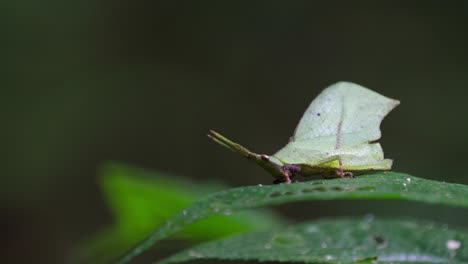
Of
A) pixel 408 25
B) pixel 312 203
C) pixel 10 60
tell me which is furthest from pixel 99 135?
pixel 408 25

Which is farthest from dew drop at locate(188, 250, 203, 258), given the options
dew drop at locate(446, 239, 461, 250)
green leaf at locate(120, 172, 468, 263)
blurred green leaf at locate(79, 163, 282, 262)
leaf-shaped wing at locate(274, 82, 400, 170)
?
blurred green leaf at locate(79, 163, 282, 262)

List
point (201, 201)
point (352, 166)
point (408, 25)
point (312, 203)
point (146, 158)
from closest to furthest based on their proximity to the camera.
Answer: point (201, 201)
point (352, 166)
point (312, 203)
point (146, 158)
point (408, 25)

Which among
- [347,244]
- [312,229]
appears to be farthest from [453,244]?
[312,229]

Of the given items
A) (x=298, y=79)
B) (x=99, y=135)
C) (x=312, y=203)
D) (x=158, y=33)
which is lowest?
(x=312, y=203)

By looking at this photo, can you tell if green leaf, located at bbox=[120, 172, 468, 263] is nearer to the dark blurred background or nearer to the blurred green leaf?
the blurred green leaf

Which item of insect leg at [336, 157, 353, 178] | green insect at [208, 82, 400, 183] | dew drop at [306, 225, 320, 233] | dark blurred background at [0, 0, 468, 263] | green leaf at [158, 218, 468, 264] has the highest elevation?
green insect at [208, 82, 400, 183]

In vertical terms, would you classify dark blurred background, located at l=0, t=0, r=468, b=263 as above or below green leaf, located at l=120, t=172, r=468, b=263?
below

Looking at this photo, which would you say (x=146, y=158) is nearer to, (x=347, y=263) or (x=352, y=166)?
(x=352, y=166)
